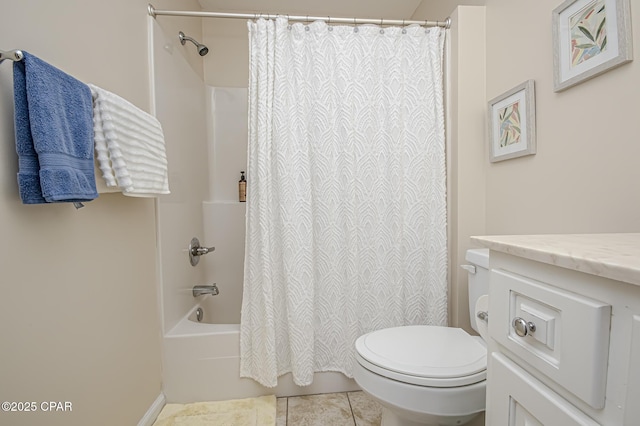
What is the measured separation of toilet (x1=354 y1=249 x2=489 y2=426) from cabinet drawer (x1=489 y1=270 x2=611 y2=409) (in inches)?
14.5

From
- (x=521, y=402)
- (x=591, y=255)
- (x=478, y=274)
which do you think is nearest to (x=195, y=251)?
(x=478, y=274)

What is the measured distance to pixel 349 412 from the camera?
4.67 ft

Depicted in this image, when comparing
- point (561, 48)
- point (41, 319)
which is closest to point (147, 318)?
point (41, 319)

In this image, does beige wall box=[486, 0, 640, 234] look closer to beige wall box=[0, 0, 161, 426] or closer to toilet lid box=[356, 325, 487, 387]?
toilet lid box=[356, 325, 487, 387]

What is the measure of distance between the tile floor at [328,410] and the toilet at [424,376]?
1.09 feet

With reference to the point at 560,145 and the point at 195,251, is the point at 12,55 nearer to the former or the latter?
the point at 195,251

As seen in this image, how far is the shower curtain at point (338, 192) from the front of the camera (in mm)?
1427

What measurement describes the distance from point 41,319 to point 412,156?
1576 millimetres

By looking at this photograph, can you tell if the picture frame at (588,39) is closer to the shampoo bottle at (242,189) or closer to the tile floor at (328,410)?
the tile floor at (328,410)

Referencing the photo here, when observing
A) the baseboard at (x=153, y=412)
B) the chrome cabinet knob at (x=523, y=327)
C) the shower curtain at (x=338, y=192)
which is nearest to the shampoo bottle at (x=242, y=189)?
the shower curtain at (x=338, y=192)

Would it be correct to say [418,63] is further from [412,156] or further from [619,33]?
[619,33]

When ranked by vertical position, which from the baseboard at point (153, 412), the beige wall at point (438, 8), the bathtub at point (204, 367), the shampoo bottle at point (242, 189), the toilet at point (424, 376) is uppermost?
the beige wall at point (438, 8)

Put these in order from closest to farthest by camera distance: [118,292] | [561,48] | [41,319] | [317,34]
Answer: [41,319] → [561,48] → [118,292] → [317,34]

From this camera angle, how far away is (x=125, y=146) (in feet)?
3.26
